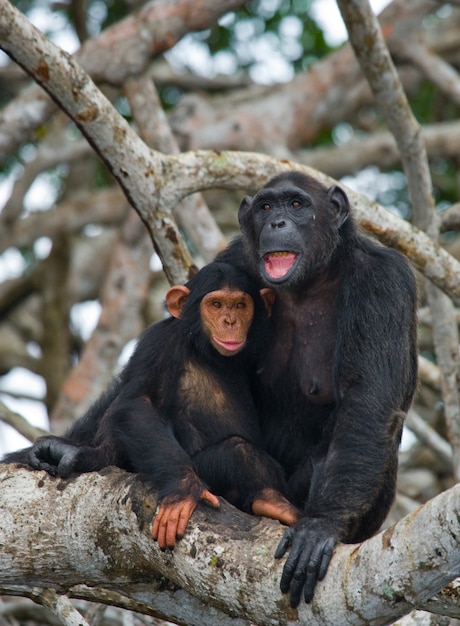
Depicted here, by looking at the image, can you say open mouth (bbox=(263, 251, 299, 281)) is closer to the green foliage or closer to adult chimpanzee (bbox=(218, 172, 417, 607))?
adult chimpanzee (bbox=(218, 172, 417, 607))

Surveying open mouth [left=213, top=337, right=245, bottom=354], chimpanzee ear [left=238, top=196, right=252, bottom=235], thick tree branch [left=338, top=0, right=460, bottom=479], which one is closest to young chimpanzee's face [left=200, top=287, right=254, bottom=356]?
open mouth [left=213, top=337, right=245, bottom=354]

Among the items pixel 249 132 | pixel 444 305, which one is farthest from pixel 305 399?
pixel 249 132

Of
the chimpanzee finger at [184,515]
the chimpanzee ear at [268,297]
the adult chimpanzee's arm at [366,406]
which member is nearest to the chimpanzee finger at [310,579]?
the adult chimpanzee's arm at [366,406]

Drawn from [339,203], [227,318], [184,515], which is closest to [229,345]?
[227,318]

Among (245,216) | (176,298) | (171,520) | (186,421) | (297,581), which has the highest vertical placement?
(245,216)

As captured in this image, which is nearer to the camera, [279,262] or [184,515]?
[184,515]

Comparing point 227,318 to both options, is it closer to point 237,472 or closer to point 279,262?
point 279,262

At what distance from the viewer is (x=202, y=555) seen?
13.6 ft

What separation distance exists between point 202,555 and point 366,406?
109 cm

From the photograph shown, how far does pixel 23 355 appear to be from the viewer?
11.4 meters

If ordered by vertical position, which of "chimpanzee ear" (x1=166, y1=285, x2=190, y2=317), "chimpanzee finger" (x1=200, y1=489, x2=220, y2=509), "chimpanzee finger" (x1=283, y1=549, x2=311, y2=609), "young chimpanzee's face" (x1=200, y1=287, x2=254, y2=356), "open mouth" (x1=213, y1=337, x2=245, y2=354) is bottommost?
"chimpanzee finger" (x1=283, y1=549, x2=311, y2=609)

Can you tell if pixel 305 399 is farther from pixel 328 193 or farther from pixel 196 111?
pixel 196 111

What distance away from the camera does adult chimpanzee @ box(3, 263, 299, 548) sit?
4793 mm

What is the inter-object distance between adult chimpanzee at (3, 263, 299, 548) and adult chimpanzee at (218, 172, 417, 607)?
6.0 inches
